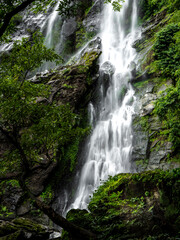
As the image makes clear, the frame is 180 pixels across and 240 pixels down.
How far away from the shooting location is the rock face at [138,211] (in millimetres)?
4152

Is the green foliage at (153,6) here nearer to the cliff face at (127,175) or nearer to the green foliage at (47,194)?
the cliff face at (127,175)

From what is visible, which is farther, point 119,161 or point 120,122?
point 120,122

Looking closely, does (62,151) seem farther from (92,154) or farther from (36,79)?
(36,79)

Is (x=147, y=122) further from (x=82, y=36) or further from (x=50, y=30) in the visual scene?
(x=50, y=30)

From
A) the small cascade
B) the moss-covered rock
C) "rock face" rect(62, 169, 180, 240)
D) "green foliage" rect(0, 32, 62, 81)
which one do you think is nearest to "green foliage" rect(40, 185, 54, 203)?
the moss-covered rock

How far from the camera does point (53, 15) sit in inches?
1110

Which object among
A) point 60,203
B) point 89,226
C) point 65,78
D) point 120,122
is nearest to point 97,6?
point 65,78

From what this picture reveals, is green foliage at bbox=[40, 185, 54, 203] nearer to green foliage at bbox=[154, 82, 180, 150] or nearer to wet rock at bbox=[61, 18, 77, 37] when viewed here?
green foliage at bbox=[154, 82, 180, 150]

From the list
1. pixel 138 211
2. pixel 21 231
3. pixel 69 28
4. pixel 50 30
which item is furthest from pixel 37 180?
pixel 50 30

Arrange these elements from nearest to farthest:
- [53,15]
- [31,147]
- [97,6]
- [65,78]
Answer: [31,147] → [65,78] → [97,6] → [53,15]

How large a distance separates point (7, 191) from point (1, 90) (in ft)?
25.8

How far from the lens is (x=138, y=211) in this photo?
4.49 m

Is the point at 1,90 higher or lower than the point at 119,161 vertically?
lower

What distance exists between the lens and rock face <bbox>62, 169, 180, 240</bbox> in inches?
163
